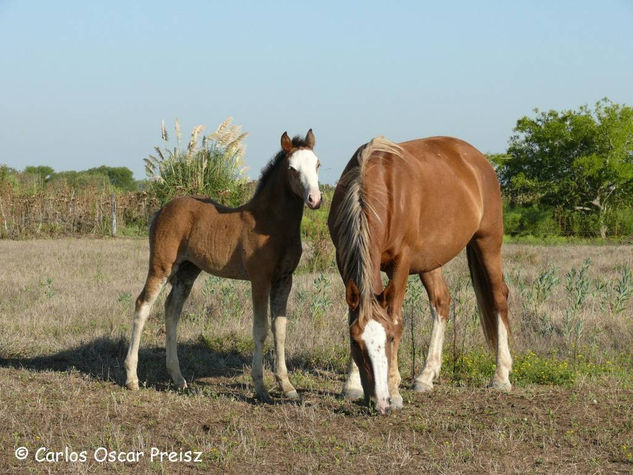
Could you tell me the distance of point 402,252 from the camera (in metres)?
6.34

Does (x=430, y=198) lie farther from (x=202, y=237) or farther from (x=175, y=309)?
(x=175, y=309)

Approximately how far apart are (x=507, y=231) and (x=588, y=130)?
5.76m

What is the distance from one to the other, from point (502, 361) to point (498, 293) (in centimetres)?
78

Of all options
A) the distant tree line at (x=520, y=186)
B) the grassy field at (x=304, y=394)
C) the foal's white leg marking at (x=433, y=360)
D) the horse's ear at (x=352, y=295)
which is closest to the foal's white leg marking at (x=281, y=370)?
the grassy field at (x=304, y=394)

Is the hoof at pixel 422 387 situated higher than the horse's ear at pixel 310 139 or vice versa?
the horse's ear at pixel 310 139

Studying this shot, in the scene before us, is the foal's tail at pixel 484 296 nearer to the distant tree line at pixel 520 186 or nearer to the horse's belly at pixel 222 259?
the horse's belly at pixel 222 259

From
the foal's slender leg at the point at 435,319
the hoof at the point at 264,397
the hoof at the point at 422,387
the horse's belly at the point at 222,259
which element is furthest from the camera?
the foal's slender leg at the point at 435,319

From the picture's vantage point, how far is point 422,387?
6.93 metres

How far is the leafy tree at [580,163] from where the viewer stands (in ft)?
93.6

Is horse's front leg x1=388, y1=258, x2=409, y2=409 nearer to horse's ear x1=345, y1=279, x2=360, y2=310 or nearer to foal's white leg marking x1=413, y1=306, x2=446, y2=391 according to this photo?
horse's ear x1=345, y1=279, x2=360, y2=310

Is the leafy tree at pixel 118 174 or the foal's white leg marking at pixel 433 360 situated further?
Answer: the leafy tree at pixel 118 174

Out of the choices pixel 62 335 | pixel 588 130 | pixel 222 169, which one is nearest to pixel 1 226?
pixel 222 169

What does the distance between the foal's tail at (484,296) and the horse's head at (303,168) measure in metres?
2.50

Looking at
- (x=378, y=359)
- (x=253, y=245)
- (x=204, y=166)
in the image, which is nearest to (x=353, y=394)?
(x=378, y=359)
